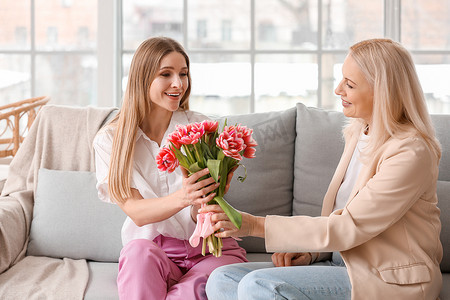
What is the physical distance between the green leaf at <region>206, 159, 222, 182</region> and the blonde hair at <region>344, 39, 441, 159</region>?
44 centimetres

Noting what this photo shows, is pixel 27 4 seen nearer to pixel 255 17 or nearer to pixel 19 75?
pixel 19 75

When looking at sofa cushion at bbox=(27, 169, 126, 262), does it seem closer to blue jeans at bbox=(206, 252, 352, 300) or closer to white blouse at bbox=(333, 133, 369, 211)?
blue jeans at bbox=(206, 252, 352, 300)

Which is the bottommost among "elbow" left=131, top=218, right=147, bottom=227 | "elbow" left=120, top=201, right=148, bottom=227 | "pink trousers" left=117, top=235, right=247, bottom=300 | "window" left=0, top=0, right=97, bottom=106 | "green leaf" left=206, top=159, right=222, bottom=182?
"pink trousers" left=117, top=235, right=247, bottom=300

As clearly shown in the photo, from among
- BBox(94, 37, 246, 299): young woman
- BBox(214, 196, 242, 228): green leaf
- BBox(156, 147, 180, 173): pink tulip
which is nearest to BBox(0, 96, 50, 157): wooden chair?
BBox(94, 37, 246, 299): young woman

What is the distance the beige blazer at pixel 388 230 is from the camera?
5.37ft

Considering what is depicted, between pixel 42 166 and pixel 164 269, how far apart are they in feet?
3.18

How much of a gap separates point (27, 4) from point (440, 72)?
2735 mm

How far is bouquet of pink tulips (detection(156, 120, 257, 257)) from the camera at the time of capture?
5.54 ft

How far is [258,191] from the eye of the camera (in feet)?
8.13

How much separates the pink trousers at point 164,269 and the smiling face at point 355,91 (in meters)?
0.69

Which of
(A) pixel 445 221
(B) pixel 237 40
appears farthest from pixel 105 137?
(B) pixel 237 40

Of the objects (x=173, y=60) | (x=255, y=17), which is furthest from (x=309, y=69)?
(x=173, y=60)

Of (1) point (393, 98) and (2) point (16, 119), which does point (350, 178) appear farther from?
(2) point (16, 119)

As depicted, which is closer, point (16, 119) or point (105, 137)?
point (105, 137)
